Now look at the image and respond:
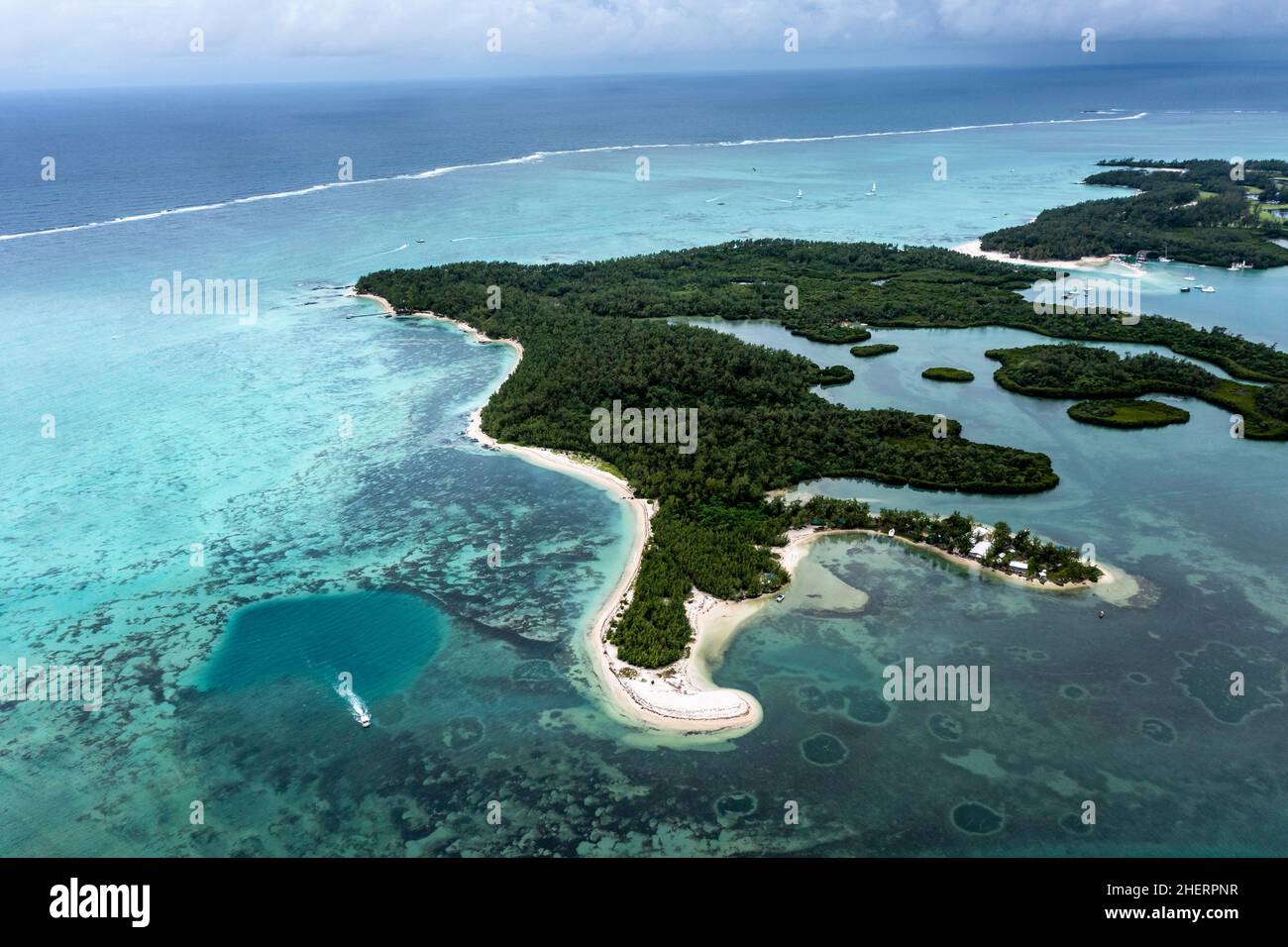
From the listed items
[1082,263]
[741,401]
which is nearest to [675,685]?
[741,401]

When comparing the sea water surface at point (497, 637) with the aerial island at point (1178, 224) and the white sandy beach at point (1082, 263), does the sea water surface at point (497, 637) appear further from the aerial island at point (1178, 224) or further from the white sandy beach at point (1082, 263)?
the aerial island at point (1178, 224)

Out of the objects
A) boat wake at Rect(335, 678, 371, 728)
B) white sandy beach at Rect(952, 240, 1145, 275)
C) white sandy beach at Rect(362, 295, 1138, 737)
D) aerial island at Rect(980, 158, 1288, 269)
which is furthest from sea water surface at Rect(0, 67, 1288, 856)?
aerial island at Rect(980, 158, 1288, 269)

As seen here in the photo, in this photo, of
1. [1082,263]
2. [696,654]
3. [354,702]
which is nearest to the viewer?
[354,702]

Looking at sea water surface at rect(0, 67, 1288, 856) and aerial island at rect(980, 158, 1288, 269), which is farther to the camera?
aerial island at rect(980, 158, 1288, 269)

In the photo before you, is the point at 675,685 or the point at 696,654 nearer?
the point at 675,685

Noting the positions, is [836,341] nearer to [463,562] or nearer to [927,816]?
[463,562]

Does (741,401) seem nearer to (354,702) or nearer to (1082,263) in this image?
(354,702)

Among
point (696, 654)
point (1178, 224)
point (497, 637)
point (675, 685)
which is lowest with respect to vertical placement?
point (675, 685)

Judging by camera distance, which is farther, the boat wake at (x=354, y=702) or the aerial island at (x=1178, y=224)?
the aerial island at (x=1178, y=224)

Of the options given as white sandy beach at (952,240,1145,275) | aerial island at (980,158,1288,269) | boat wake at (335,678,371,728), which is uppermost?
aerial island at (980,158,1288,269)

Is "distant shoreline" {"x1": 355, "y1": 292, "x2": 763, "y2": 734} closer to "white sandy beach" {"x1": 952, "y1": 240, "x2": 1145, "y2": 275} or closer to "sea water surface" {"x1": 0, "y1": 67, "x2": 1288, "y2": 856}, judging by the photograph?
"sea water surface" {"x1": 0, "y1": 67, "x2": 1288, "y2": 856}

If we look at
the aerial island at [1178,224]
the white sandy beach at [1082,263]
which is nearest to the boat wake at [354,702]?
the white sandy beach at [1082,263]

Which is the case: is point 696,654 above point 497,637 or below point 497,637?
below
